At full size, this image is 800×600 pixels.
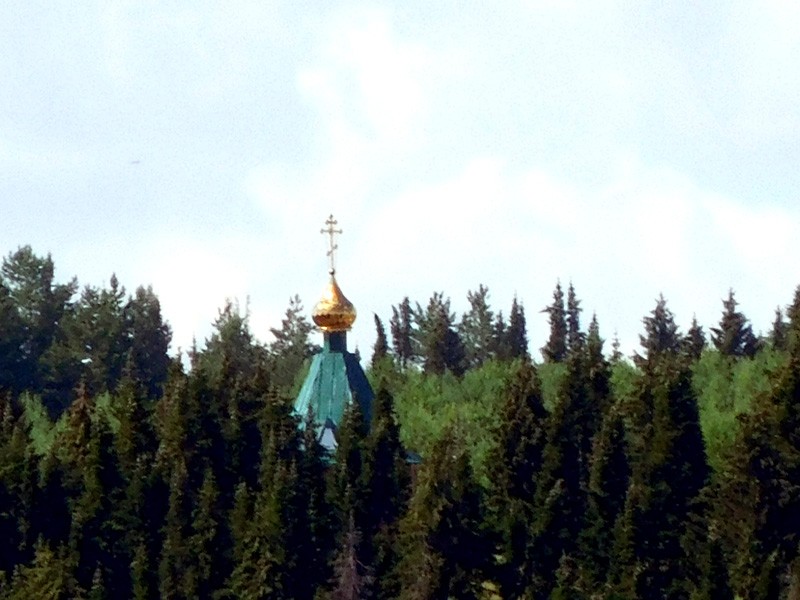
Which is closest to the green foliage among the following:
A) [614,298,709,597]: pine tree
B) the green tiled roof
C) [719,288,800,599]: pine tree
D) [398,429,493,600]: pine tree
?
the green tiled roof

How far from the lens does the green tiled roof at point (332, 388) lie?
7794 cm

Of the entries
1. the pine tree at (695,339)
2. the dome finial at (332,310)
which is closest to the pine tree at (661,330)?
the pine tree at (695,339)

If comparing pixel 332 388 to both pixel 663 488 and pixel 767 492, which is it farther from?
pixel 767 492

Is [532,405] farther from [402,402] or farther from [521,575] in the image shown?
[402,402]

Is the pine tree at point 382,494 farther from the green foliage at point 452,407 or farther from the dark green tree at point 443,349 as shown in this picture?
the dark green tree at point 443,349

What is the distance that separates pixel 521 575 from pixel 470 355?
5982cm

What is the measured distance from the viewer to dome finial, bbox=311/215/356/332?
80562mm

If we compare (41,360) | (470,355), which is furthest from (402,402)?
(470,355)

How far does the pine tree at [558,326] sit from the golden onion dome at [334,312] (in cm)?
3493

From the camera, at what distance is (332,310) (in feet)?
265

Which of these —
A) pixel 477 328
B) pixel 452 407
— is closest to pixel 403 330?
pixel 477 328

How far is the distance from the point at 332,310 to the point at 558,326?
42.0m

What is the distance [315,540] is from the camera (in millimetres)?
66750

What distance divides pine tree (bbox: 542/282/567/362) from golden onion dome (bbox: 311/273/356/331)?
115 ft
